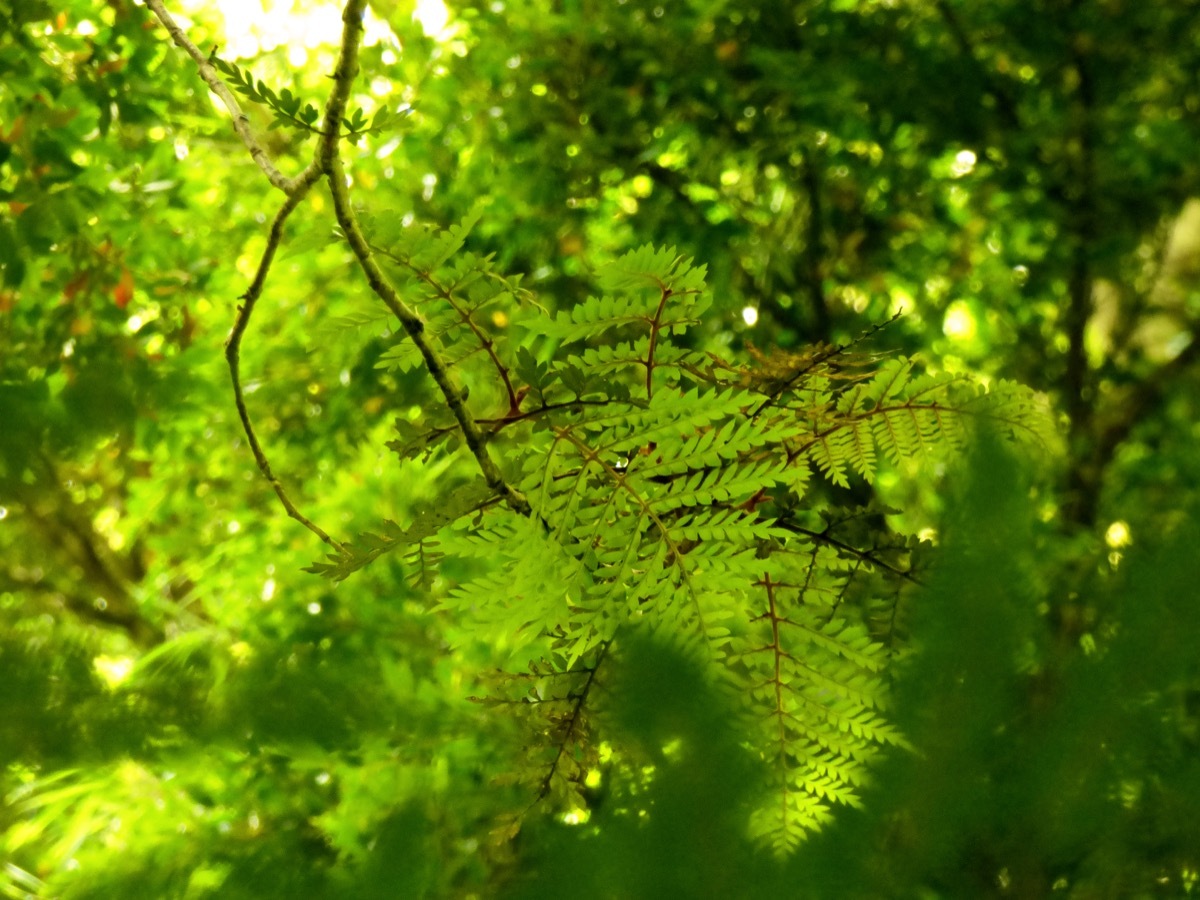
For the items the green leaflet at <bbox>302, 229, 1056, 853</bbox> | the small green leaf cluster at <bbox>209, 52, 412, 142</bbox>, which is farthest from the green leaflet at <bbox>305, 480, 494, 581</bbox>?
the small green leaf cluster at <bbox>209, 52, 412, 142</bbox>

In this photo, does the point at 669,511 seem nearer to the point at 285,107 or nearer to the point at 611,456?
the point at 611,456

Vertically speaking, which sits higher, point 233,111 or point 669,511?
point 233,111

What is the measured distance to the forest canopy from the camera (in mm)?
149

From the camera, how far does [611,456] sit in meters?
0.40

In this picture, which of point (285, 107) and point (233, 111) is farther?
point (233, 111)

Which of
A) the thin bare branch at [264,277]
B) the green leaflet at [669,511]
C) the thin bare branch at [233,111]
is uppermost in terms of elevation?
the thin bare branch at [233,111]

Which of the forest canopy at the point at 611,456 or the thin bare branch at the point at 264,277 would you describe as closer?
the forest canopy at the point at 611,456

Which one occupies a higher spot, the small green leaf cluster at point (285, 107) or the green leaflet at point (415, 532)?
the small green leaf cluster at point (285, 107)

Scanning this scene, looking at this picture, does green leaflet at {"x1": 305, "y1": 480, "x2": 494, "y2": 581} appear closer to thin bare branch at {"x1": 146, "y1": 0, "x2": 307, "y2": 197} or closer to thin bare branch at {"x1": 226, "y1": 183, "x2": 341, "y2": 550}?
thin bare branch at {"x1": 226, "y1": 183, "x2": 341, "y2": 550}

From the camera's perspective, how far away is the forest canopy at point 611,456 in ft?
0.49

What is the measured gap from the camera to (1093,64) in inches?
51.1

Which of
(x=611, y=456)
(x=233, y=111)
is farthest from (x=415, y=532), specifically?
(x=233, y=111)

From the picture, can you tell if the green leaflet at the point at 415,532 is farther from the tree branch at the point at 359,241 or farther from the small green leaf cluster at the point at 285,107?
the small green leaf cluster at the point at 285,107

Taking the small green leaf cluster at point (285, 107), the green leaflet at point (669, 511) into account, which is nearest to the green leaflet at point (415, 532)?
the green leaflet at point (669, 511)
